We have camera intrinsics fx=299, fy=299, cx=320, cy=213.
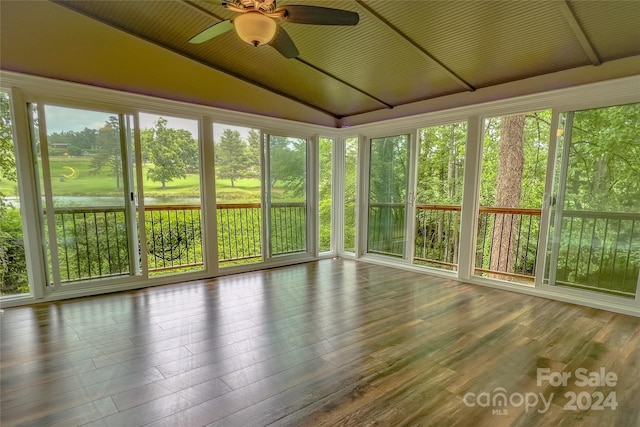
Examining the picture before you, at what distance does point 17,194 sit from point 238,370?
2905 millimetres

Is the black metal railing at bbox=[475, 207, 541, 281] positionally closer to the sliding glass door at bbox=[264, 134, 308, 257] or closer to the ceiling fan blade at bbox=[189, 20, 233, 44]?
the sliding glass door at bbox=[264, 134, 308, 257]

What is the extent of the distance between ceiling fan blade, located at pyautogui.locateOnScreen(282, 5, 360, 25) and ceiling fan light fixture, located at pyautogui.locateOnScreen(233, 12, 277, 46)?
0.42ft

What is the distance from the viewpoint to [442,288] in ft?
12.0

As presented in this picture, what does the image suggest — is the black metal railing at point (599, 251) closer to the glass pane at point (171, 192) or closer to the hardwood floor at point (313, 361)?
the hardwood floor at point (313, 361)

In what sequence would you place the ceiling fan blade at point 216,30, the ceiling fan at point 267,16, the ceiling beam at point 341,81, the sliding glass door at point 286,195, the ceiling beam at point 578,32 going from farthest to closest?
the sliding glass door at point 286,195 → the ceiling beam at point 341,81 → the ceiling beam at point 578,32 → the ceiling fan blade at point 216,30 → the ceiling fan at point 267,16

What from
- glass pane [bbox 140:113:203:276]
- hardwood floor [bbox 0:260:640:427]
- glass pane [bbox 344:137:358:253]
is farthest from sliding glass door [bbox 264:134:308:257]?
hardwood floor [bbox 0:260:640:427]

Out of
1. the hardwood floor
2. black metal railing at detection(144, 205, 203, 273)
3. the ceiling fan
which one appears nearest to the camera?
the hardwood floor

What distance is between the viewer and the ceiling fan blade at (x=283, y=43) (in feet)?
6.69

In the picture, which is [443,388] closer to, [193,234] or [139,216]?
[139,216]

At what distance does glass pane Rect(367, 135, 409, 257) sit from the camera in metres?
4.59

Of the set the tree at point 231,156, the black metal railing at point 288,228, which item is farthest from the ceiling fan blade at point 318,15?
the black metal railing at point 288,228

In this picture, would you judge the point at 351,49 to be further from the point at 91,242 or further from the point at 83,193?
the point at 91,242

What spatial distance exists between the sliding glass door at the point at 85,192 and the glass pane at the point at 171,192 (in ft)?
1.14

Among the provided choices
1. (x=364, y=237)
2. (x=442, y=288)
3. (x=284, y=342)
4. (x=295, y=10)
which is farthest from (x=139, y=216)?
(x=442, y=288)
